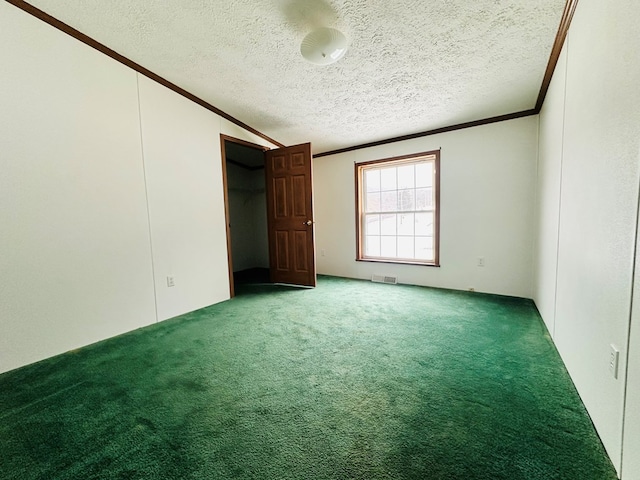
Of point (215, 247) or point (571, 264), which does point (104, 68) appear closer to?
point (215, 247)

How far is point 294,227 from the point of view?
3912mm

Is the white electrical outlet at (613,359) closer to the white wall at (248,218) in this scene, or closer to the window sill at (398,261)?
the window sill at (398,261)

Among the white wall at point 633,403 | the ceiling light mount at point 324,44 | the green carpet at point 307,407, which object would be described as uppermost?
the ceiling light mount at point 324,44

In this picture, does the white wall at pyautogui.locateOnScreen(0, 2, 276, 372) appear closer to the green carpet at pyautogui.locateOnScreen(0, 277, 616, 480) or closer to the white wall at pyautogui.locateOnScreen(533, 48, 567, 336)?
the green carpet at pyautogui.locateOnScreen(0, 277, 616, 480)

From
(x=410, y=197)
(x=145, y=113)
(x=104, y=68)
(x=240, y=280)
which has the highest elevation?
(x=104, y=68)

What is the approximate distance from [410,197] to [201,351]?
329 cm

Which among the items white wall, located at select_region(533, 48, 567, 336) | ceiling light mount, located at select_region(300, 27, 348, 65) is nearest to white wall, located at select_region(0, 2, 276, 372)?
ceiling light mount, located at select_region(300, 27, 348, 65)

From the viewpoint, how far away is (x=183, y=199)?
118 inches

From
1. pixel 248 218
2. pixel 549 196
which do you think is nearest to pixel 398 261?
pixel 549 196

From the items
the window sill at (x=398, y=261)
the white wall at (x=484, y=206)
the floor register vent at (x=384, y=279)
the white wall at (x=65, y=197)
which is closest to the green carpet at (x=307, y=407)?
the white wall at (x=65, y=197)

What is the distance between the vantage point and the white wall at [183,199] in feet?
8.95

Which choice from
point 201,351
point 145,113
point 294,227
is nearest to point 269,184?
point 294,227

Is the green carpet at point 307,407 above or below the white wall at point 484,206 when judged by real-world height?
below

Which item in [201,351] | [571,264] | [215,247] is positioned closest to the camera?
[571,264]
